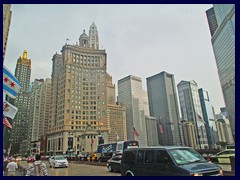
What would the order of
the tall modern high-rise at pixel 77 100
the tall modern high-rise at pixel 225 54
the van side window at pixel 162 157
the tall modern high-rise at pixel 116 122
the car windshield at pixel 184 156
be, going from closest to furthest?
1. the car windshield at pixel 184 156
2. the van side window at pixel 162 157
3. the tall modern high-rise at pixel 225 54
4. the tall modern high-rise at pixel 77 100
5. the tall modern high-rise at pixel 116 122

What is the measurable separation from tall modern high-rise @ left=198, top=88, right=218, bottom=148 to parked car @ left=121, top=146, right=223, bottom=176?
16359 cm

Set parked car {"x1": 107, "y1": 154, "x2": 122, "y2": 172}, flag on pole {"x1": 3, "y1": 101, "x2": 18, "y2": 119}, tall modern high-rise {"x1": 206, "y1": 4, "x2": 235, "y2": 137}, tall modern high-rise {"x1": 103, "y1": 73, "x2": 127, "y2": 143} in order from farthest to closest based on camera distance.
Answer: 1. tall modern high-rise {"x1": 103, "y1": 73, "x2": 127, "y2": 143}
2. tall modern high-rise {"x1": 206, "y1": 4, "x2": 235, "y2": 137}
3. parked car {"x1": 107, "y1": 154, "x2": 122, "y2": 172}
4. flag on pole {"x1": 3, "y1": 101, "x2": 18, "y2": 119}

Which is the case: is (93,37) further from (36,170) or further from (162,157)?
(162,157)

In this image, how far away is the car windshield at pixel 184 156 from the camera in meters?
8.44

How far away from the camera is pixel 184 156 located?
8836 millimetres

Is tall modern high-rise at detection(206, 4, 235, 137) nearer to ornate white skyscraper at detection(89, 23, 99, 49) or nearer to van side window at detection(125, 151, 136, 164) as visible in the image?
van side window at detection(125, 151, 136, 164)

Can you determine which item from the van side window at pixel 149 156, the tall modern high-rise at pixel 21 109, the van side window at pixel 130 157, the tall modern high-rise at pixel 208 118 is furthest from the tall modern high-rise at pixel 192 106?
the van side window at pixel 149 156

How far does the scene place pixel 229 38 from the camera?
3327 inches

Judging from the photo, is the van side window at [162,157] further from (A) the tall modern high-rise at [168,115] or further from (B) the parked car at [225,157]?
(A) the tall modern high-rise at [168,115]

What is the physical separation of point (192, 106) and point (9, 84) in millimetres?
156743

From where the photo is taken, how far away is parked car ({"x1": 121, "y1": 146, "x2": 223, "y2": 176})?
25.9ft

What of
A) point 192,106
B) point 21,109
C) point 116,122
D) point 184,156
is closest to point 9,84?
point 184,156

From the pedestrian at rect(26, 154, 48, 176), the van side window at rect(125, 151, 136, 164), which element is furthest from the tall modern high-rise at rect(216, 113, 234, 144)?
the pedestrian at rect(26, 154, 48, 176)

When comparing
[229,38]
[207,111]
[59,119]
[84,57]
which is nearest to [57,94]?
[59,119]
